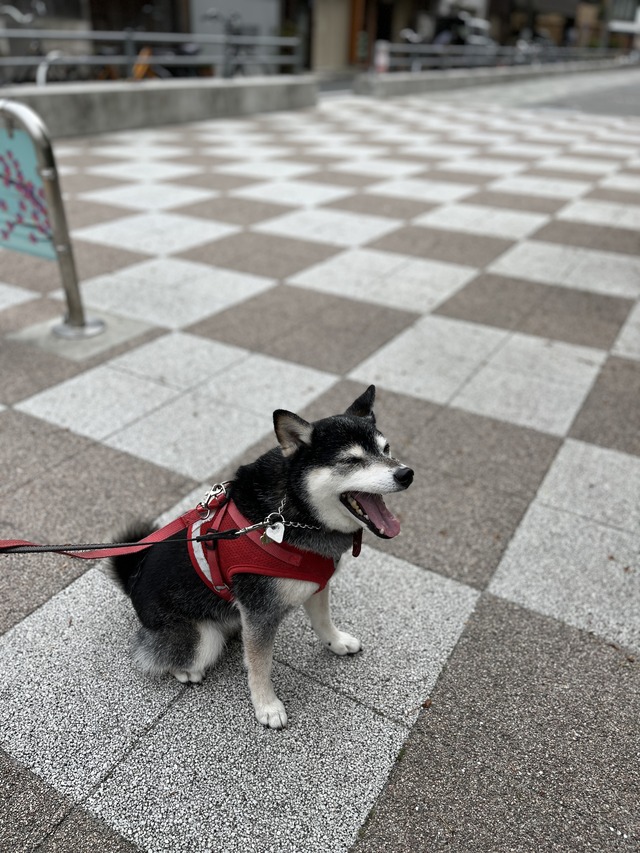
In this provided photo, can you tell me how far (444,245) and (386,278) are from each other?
132 centimetres

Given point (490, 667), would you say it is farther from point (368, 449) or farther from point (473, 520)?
point (368, 449)

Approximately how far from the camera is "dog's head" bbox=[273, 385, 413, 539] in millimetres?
1951

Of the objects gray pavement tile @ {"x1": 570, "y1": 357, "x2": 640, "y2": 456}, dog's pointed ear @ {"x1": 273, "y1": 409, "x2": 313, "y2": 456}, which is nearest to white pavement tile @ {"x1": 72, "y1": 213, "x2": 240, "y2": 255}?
gray pavement tile @ {"x1": 570, "y1": 357, "x2": 640, "y2": 456}

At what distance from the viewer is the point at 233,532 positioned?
7.13ft

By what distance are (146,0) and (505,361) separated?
69.4ft

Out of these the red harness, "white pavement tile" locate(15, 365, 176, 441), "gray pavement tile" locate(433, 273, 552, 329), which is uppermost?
the red harness

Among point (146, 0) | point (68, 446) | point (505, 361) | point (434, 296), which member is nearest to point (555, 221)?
point (434, 296)

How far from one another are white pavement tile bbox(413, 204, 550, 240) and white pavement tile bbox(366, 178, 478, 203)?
0.51 m

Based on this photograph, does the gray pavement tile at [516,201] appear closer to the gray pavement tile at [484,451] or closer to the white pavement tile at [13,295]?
the gray pavement tile at [484,451]

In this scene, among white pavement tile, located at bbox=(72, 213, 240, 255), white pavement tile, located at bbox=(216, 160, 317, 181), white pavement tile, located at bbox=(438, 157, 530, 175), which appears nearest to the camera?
white pavement tile, located at bbox=(72, 213, 240, 255)

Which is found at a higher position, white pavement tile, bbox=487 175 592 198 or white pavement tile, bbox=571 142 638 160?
white pavement tile, bbox=571 142 638 160

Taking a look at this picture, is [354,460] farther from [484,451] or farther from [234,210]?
[234,210]

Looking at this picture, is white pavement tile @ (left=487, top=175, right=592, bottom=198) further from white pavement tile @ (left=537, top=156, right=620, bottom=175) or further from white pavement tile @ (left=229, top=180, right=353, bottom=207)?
white pavement tile @ (left=229, top=180, right=353, bottom=207)

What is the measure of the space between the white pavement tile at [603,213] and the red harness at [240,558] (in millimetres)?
7475
